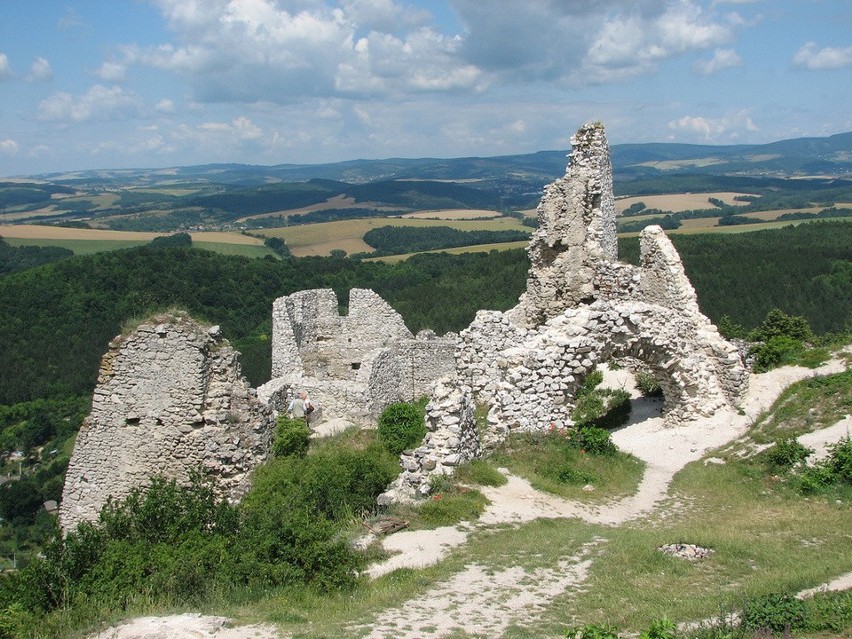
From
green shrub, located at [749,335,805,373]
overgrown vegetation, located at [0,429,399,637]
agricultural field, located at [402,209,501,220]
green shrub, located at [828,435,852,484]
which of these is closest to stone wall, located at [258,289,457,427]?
overgrown vegetation, located at [0,429,399,637]

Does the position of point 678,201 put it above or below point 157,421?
above

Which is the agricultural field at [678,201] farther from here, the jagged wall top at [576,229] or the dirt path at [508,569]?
the dirt path at [508,569]

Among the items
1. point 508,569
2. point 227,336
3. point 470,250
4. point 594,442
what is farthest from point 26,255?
point 508,569

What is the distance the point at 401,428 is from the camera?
1516cm

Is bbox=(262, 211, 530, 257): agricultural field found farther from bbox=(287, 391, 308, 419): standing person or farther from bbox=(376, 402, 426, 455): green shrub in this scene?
bbox=(376, 402, 426, 455): green shrub

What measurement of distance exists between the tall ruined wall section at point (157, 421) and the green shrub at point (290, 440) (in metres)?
1.99

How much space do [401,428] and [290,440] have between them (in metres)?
2.61

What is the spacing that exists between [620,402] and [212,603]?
1166 cm

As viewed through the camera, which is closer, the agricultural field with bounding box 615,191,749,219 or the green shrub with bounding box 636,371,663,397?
the green shrub with bounding box 636,371,663,397

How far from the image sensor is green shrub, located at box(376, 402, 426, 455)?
47.2ft

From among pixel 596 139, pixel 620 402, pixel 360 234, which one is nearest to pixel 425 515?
pixel 620 402

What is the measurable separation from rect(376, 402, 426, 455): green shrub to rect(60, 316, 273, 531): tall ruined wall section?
3.98m

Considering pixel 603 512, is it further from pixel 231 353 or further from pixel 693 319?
pixel 693 319

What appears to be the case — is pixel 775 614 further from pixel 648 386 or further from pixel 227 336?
pixel 227 336
